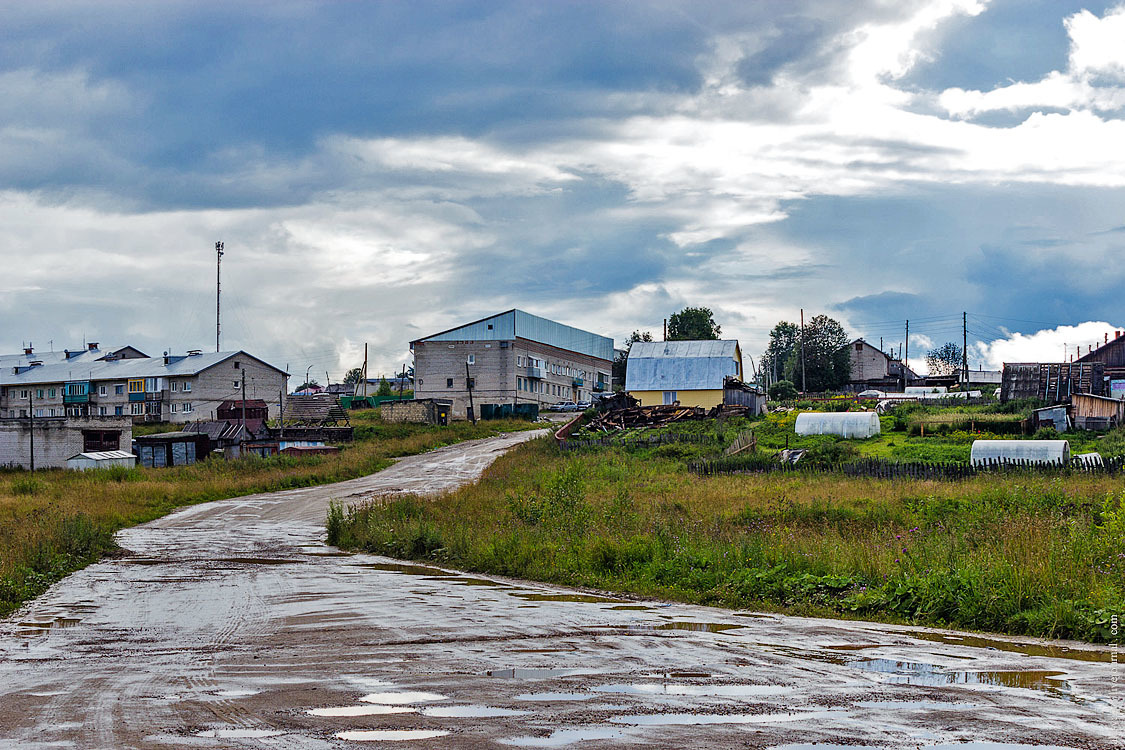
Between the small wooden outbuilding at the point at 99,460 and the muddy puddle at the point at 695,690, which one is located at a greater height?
the muddy puddle at the point at 695,690

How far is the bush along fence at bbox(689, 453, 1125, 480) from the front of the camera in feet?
88.6

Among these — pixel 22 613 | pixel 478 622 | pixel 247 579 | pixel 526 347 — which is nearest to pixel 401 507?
pixel 247 579

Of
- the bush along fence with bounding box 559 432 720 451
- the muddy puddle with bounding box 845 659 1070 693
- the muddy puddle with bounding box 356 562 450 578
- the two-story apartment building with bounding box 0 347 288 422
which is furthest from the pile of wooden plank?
the muddy puddle with bounding box 845 659 1070 693

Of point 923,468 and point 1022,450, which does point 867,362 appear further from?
point 923,468

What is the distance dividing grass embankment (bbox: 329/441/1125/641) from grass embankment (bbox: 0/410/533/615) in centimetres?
610

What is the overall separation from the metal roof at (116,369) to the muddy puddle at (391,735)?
85094 millimetres

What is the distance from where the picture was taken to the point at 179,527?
29.3 m

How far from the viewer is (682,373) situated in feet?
213

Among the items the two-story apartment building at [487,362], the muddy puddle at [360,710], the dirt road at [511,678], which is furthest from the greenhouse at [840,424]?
the muddy puddle at [360,710]

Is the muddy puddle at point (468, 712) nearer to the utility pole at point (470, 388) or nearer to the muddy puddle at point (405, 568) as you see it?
the muddy puddle at point (405, 568)

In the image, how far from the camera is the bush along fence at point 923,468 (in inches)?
1063

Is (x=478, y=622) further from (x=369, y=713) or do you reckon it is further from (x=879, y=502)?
(x=879, y=502)

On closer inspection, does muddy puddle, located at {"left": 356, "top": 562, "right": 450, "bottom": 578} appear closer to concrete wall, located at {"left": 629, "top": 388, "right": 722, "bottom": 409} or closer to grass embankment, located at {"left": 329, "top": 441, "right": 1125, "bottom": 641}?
grass embankment, located at {"left": 329, "top": 441, "right": 1125, "bottom": 641}

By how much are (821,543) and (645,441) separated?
30.6m
